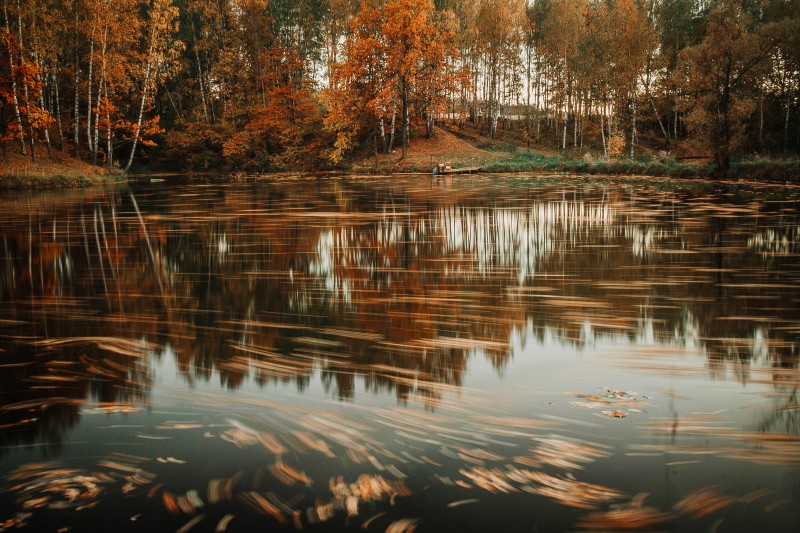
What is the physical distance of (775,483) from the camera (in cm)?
269

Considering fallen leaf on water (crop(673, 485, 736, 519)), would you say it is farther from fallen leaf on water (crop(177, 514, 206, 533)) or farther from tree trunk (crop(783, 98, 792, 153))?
tree trunk (crop(783, 98, 792, 153))

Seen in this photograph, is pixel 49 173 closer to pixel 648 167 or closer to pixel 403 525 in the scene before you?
pixel 648 167

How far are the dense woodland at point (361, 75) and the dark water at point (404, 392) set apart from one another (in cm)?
2580

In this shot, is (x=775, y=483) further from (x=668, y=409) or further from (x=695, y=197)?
(x=695, y=197)

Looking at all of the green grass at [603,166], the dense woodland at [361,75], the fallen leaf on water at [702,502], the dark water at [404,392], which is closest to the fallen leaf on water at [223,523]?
the dark water at [404,392]

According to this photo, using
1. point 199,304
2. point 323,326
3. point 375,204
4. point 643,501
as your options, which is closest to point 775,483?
point 643,501

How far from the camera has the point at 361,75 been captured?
46.8 meters

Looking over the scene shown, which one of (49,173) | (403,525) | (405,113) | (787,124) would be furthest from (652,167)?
(403,525)

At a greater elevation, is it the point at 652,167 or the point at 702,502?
the point at 652,167

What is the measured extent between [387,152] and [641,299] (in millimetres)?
44102

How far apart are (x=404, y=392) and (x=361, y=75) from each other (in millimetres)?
45576

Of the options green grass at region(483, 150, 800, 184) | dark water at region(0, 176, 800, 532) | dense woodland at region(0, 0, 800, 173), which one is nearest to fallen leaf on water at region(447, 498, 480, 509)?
→ dark water at region(0, 176, 800, 532)

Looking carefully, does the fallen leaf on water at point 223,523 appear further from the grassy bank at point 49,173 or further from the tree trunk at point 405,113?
the tree trunk at point 405,113

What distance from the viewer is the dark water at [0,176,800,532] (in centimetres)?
259
